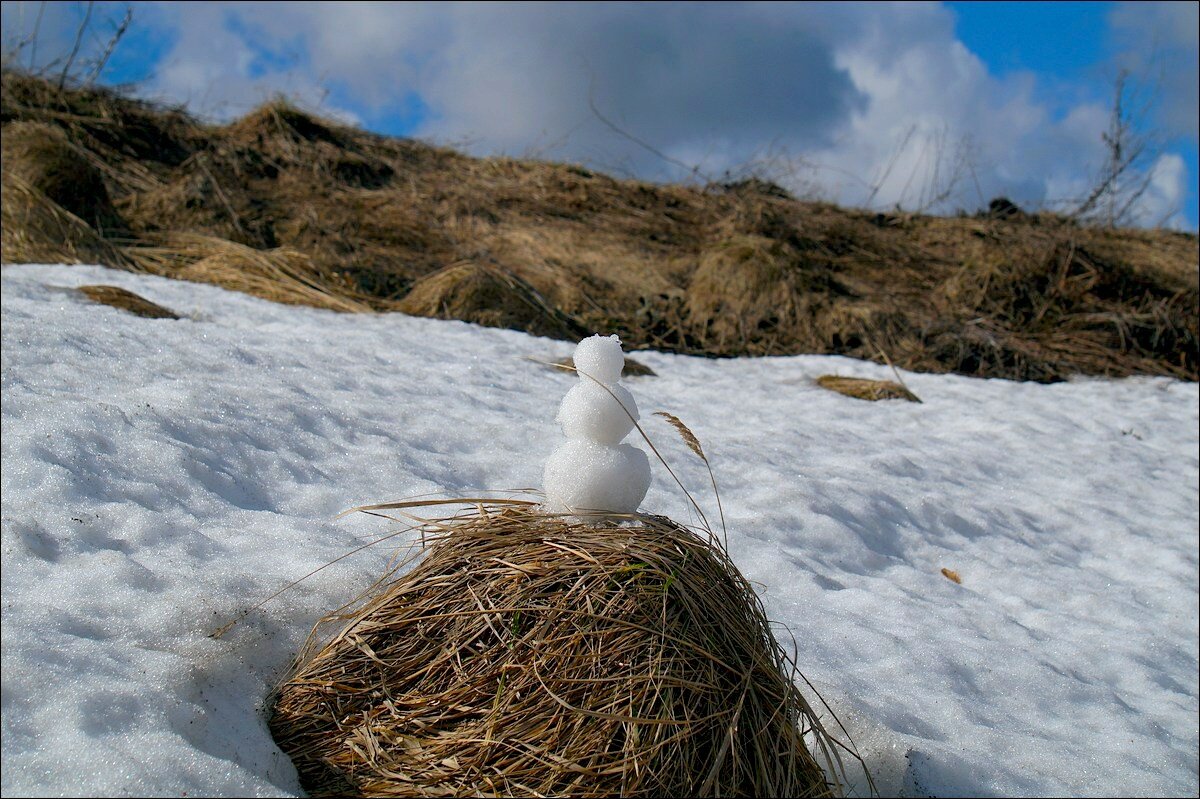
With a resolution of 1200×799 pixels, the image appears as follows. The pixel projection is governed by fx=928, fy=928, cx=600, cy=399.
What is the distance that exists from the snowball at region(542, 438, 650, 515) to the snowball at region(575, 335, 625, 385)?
174 millimetres

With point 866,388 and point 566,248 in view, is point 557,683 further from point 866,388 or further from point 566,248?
point 566,248

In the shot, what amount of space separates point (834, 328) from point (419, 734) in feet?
26.8

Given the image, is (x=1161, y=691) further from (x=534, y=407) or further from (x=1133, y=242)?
(x=1133, y=242)

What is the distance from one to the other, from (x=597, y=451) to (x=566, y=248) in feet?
27.9

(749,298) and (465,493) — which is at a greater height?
(749,298)

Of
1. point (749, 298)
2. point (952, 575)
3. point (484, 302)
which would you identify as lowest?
point (952, 575)

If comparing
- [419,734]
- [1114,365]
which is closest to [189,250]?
[419,734]

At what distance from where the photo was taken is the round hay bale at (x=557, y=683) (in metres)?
1.94

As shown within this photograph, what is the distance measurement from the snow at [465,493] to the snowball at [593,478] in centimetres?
61

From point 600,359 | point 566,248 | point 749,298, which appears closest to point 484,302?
point 566,248

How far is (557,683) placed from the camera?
2.01 m

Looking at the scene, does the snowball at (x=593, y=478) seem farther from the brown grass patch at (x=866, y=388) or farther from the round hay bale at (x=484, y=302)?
the round hay bale at (x=484, y=302)

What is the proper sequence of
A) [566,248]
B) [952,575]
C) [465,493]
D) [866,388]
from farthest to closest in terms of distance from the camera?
[566,248]
[866,388]
[952,575]
[465,493]

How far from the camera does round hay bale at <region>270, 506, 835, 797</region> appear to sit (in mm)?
1938
